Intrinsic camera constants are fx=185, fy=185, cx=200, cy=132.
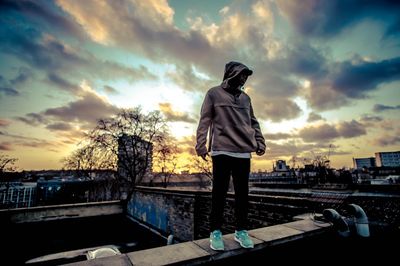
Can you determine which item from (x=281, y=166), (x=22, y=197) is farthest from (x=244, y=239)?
(x=281, y=166)

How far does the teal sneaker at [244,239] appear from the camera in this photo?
1.88 meters

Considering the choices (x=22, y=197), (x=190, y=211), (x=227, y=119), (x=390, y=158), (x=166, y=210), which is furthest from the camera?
(x=390, y=158)

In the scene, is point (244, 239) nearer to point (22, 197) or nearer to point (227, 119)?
point (227, 119)

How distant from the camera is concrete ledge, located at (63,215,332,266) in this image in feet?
5.08

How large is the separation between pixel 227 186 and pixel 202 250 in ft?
2.21

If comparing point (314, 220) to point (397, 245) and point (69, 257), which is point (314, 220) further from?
point (69, 257)

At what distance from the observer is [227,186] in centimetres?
209

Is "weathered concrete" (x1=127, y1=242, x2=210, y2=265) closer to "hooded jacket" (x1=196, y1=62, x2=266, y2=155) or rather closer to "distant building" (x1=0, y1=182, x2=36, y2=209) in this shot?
"hooded jacket" (x1=196, y1=62, x2=266, y2=155)

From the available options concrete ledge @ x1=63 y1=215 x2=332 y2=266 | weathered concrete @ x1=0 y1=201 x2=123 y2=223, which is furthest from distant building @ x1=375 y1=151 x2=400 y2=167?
concrete ledge @ x1=63 y1=215 x2=332 y2=266

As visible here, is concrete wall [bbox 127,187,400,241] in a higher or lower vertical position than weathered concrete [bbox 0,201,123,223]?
higher

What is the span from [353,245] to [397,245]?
454 millimetres

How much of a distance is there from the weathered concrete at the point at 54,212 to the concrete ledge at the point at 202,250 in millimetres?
11296

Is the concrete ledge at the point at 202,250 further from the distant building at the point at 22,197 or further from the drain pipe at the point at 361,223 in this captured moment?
the distant building at the point at 22,197

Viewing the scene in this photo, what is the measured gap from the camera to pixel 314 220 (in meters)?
2.78
